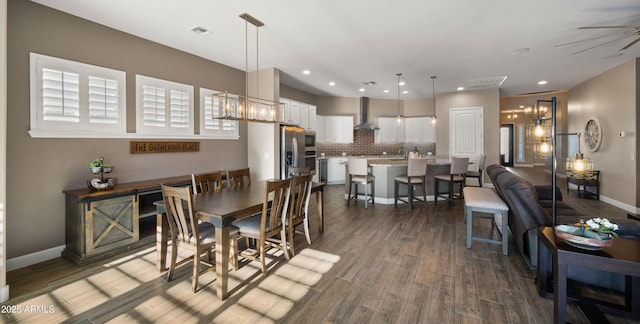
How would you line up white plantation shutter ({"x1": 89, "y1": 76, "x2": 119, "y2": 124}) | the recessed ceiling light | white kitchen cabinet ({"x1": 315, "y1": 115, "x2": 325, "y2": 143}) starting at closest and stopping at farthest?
white plantation shutter ({"x1": 89, "y1": 76, "x2": 119, "y2": 124})
the recessed ceiling light
white kitchen cabinet ({"x1": 315, "y1": 115, "x2": 325, "y2": 143})

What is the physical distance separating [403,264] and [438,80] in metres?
4.98

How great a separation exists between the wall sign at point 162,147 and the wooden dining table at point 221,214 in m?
1.57

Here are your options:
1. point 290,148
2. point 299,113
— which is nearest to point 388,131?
point 299,113

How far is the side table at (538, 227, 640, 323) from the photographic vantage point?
66.6 inches

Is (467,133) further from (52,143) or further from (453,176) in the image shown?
(52,143)

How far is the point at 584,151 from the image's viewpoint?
6664 millimetres

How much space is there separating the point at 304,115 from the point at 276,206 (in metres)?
5.08

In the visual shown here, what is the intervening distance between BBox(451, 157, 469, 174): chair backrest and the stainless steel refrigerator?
3170 millimetres

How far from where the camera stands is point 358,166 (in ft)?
17.8

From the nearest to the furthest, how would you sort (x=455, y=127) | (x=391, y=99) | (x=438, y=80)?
1. (x=438, y=80)
2. (x=455, y=127)
3. (x=391, y=99)

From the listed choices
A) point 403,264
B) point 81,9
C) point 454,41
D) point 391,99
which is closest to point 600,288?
point 403,264

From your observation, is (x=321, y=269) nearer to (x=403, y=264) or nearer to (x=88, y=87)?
(x=403, y=264)

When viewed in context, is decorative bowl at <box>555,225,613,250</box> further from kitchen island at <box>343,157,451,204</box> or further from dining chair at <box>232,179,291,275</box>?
kitchen island at <box>343,157,451,204</box>

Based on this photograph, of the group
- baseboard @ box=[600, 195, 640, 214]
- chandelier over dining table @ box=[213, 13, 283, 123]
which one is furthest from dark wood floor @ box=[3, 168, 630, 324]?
baseboard @ box=[600, 195, 640, 214]
